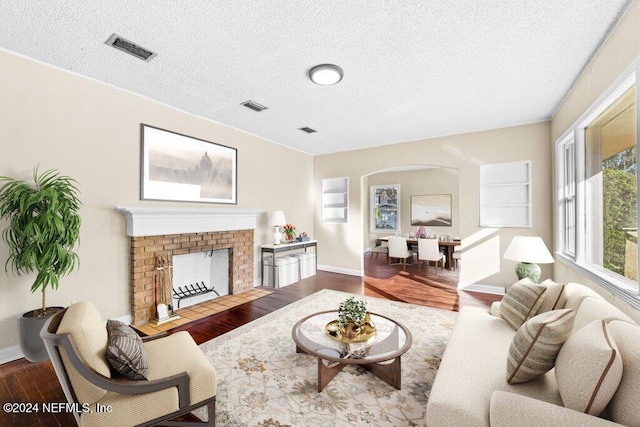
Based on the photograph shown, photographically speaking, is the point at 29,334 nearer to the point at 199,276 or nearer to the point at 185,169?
the point at 199,276

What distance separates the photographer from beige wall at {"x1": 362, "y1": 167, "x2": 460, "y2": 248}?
8211mm

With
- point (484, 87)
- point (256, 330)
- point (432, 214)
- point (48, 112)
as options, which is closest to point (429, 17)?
point (484, 87)

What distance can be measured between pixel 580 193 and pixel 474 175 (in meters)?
1.77

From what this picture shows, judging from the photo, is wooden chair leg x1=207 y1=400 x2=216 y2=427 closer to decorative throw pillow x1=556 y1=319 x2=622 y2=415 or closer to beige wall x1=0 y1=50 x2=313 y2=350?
decorative throw pillow x1=556 y1=319 x2=622 y2=415

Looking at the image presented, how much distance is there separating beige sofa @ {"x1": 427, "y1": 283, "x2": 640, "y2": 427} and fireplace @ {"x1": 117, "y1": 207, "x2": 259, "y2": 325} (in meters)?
3.34

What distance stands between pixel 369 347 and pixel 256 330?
4.90ft

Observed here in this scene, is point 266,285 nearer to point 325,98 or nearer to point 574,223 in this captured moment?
point 325,98

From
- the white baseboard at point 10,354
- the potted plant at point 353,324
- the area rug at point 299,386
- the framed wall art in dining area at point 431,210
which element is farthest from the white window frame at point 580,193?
the white baseboard at point 10,354

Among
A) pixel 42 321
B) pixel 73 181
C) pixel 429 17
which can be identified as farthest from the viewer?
pixel 73 181

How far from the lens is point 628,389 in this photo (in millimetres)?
1091

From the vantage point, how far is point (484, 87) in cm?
317

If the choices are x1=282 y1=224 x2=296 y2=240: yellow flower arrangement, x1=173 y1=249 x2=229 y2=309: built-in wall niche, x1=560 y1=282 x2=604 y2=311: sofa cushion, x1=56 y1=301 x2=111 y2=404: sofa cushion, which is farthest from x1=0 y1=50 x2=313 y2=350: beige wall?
x1=560 y1=282 x2=604 y2=311: sofa cushion

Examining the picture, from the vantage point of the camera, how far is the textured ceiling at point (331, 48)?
200 cm

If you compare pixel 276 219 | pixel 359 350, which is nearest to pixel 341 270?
pixel 276 219
